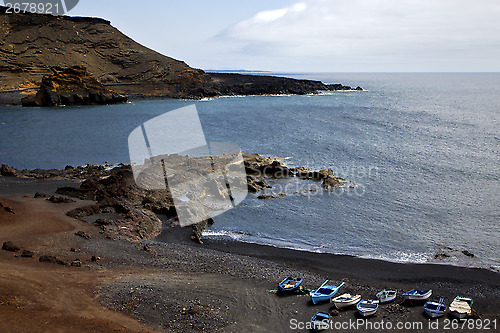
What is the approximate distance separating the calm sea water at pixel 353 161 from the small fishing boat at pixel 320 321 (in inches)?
324

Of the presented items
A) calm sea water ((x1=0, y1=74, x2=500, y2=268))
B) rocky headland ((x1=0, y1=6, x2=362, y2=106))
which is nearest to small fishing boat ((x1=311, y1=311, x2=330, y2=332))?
calm sea water ((x1=0, y1=74, x2=500, y2=268))

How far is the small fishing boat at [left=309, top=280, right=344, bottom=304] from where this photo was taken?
613 inches

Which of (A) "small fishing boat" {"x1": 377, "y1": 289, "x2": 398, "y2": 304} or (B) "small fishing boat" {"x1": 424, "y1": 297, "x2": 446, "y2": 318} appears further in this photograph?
(A) "small fishing boat" {"x1": 377, "y1": 289, "x2": 398, "y2": 304}

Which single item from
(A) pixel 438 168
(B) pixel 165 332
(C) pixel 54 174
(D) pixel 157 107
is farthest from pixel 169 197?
(D) pixel 157 107

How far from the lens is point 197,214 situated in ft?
82.2

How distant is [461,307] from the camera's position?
1559 cm

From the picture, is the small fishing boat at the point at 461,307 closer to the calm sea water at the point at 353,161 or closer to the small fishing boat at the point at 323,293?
the small fishing boat at the point at 323,293

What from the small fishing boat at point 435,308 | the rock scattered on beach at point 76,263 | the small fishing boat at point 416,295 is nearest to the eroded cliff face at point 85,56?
the rock scattered on beach at point 76,263

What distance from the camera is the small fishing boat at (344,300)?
50.2 feet

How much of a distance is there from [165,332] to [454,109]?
101 meters

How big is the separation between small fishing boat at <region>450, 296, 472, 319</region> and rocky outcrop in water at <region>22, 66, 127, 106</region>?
8487 centimetres

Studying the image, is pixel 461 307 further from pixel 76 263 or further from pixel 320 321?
pixel 76 263

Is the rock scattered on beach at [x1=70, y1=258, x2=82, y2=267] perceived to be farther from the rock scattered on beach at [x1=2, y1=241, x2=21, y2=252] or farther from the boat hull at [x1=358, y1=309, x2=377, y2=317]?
the boat hull at [x1=358, y1=309, x2=377, y2=317]

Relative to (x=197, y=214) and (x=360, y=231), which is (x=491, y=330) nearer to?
(x=360, y=231)
